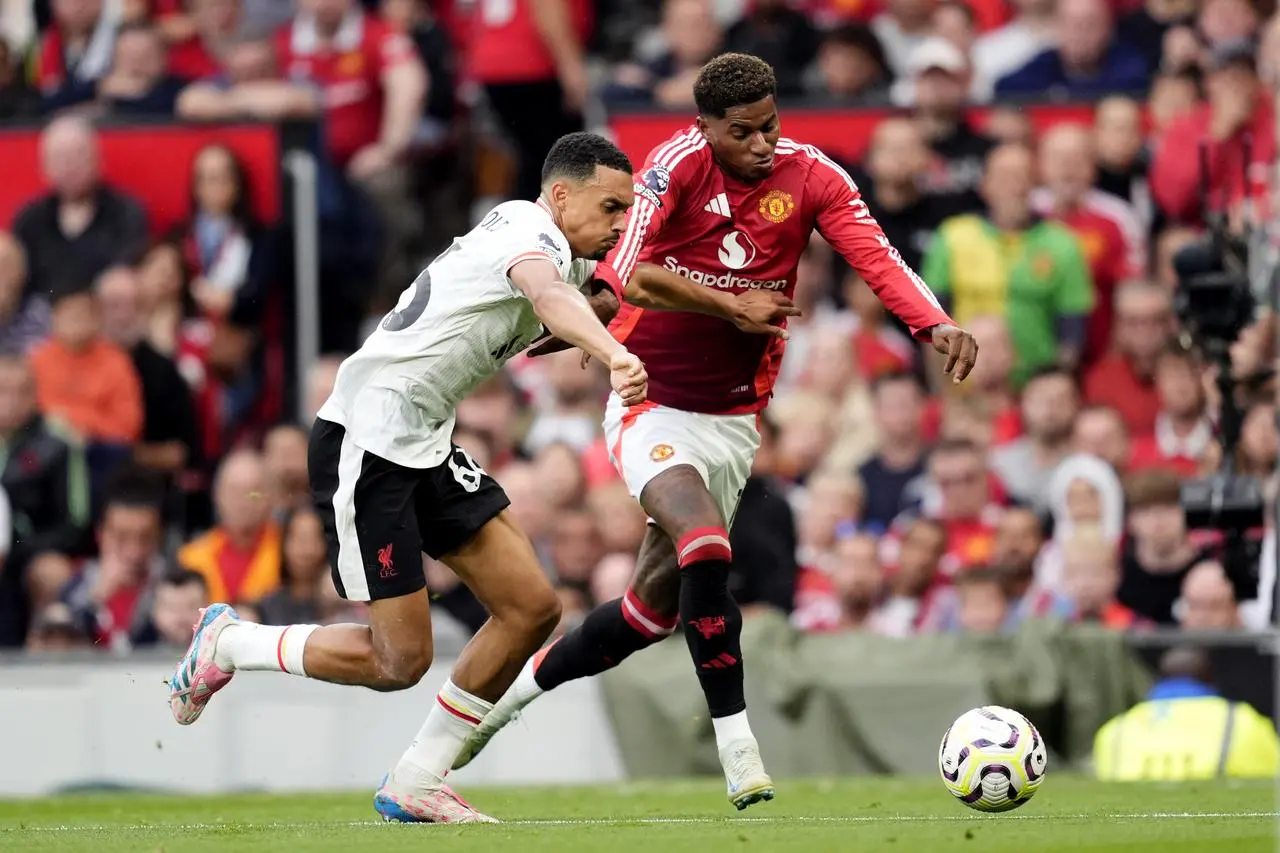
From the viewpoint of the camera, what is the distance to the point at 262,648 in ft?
30.1

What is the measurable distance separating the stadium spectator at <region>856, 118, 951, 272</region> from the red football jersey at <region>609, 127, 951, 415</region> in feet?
16.3

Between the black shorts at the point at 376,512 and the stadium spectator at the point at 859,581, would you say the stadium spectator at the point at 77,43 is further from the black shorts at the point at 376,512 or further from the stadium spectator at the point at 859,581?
the black shorts at the point at 376,512

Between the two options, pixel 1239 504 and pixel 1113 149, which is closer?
pixel 1239 504

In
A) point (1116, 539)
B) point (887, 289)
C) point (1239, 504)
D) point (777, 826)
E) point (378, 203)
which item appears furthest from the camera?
point (378, 203)

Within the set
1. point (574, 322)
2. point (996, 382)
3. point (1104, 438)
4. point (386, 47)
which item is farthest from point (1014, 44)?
point (574, 322)

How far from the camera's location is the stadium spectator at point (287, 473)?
14641mm

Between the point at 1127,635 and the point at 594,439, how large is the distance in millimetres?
4091

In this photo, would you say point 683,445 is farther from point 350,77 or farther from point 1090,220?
point 350,77

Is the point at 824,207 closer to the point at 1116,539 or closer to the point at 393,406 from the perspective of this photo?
the point at 393,406

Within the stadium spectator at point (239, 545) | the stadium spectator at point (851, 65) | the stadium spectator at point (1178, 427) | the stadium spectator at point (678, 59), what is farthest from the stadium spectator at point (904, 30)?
the stadium spectator at point (239, 545)

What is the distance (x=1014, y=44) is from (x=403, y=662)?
8.94 m

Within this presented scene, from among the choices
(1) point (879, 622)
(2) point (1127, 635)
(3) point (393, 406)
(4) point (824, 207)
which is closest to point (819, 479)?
(1) point (879, 622)

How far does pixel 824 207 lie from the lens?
9805mm

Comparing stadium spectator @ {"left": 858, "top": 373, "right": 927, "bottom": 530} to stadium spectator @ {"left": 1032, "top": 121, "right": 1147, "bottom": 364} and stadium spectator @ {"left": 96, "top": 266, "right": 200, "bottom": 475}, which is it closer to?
stadium spectator @ {"left": 1032, "top": 121, "right": 1147, "bottom": 364}
